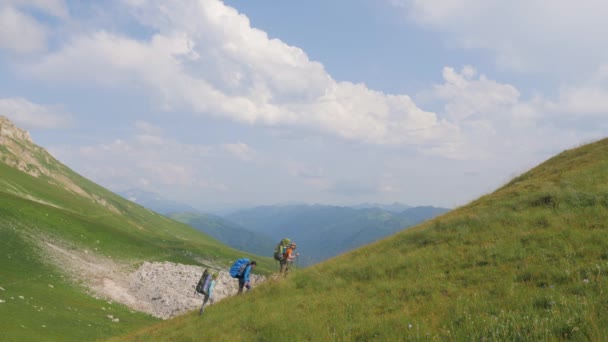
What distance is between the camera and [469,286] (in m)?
11.9

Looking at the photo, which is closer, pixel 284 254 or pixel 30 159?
pixel 284 254

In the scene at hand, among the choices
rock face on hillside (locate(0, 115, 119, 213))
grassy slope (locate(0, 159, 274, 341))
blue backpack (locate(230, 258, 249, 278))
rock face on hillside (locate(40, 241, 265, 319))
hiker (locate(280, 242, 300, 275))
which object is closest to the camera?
blue backpack (locate(230, 258, 249, 278))

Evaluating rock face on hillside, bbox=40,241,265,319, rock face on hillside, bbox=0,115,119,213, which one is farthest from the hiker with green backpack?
rock face on hillside, bbox=0,115,119,213

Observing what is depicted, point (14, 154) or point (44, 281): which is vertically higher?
point (14, 154)

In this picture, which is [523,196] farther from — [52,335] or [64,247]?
[64,247]

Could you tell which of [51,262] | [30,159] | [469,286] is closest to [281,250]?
[469,286]

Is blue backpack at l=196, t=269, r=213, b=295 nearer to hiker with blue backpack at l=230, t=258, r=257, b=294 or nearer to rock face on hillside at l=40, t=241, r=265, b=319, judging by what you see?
hiker with blue backpack at l=230, t=258, r=257, b=294

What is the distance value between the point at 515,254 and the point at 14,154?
132933mm

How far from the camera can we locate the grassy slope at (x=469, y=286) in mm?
8297

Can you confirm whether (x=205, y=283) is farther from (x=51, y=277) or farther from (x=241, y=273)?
(x=51, y=277)

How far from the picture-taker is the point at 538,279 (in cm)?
1086

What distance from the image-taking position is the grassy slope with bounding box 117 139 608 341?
8297 millimetres

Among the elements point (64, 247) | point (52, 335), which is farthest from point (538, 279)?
point (64, 247)

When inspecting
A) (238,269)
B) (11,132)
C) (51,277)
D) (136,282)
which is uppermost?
(11,132)
